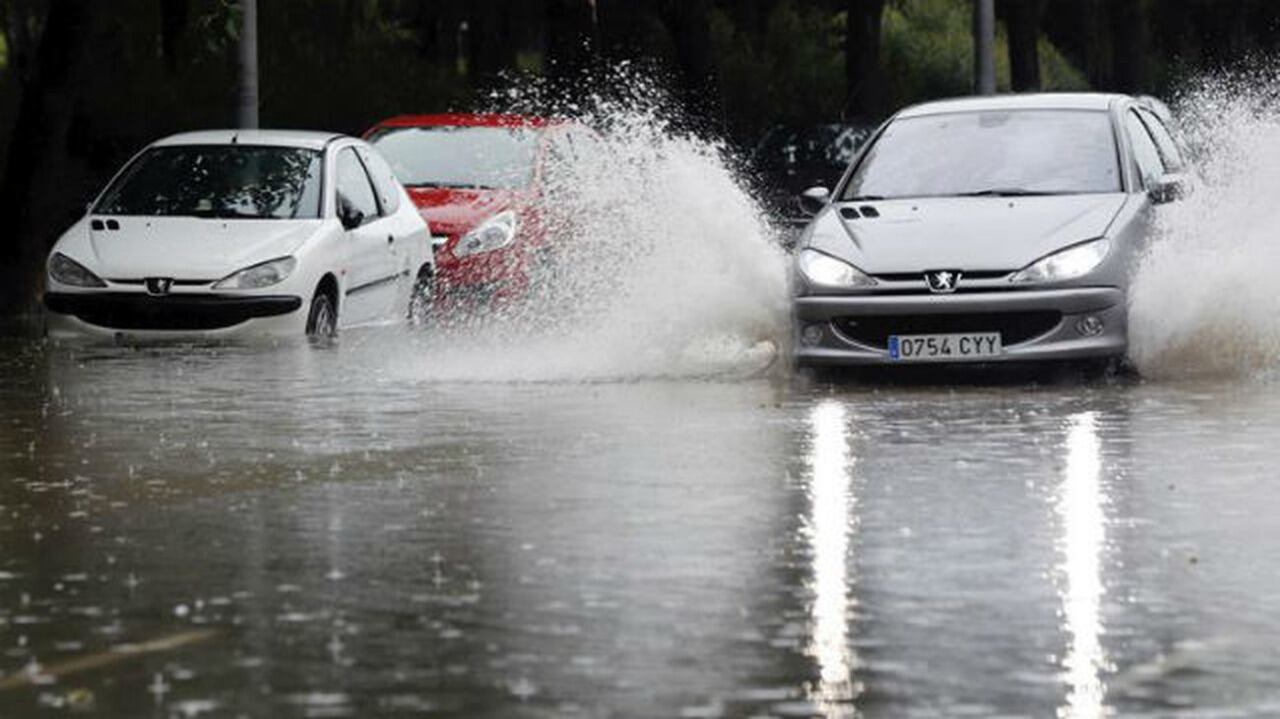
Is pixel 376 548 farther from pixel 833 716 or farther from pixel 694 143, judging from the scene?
pixel 694 143

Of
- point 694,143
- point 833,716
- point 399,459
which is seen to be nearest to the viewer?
point 833,716

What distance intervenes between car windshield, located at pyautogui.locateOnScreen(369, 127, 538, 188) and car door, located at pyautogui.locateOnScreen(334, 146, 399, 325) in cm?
218

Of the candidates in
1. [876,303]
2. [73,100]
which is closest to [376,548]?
[876,303]

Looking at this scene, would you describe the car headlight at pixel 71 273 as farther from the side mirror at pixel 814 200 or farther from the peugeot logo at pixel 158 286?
the side mirror at pixel 814 200

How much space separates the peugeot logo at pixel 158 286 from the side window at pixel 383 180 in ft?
7.18

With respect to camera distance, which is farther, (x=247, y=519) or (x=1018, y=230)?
(x=1018, y=230)

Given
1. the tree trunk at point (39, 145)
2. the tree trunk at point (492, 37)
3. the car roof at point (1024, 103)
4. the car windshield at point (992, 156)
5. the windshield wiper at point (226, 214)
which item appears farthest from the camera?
the tree trunk at point (492, 37)

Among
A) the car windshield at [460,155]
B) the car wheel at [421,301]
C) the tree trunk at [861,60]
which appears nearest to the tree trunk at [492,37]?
the tree trunk at [861,60]

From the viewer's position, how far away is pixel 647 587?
1047cm

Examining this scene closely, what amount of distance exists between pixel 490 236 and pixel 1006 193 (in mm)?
6251

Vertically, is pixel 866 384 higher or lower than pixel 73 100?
lower

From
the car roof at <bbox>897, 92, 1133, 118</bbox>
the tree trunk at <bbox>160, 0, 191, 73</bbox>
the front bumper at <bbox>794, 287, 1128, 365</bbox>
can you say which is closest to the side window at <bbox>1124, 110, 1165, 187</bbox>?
the car roof at <bbox>897, 92, 1133, 118</bbox>

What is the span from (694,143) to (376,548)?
36.7 ft

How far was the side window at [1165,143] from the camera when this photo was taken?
2086 cm
